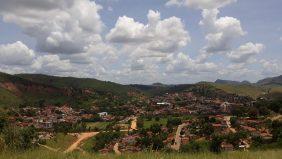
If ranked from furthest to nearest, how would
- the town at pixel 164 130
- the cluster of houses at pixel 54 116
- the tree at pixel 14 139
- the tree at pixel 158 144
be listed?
1. the cluster of houses at pixel 54 116
2. the town at pixel 164 130
3. the tree at pixel 158 144
4. the tree at pixel 14 139

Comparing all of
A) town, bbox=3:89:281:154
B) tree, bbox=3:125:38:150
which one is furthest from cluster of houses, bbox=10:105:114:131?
tree, bbox=3:125:38:150

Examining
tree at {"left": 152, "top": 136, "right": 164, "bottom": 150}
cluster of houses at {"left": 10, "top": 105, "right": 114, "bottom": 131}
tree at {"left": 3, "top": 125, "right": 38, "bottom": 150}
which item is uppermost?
tree at {"left": 3, "top": 125, "right": 38, "bottom": 150}

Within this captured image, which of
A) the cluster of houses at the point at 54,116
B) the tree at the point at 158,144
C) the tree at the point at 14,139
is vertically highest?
the tree at the point at 14,139

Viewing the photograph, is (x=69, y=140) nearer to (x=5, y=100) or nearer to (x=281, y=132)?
(x=281, y=132)

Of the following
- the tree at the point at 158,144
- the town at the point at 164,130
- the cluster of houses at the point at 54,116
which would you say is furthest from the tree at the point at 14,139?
the cluster of houses at the point at 54,116

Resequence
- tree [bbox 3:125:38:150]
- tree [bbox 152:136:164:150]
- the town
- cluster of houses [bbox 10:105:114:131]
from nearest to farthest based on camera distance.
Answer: tree [bbox 3:125:38:150] → tree [bbox 152:136:164:150] → the town → cluster of houses [bbox 10:105:114:131]

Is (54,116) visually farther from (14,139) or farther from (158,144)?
(14,139)

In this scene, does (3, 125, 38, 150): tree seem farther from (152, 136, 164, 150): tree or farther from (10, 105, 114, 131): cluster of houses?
(10, 105, 114, 131): cluster of houses

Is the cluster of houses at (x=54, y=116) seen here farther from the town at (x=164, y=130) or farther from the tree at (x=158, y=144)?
the tree at (x=158, y=144)

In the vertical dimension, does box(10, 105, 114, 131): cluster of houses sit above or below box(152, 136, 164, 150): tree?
below

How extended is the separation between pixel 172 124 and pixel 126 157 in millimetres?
100877

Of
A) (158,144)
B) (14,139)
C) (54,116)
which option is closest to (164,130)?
(54,116)

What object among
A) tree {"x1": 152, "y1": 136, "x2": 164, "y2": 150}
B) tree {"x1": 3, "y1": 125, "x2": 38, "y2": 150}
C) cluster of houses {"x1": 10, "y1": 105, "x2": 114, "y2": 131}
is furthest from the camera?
cluster of houses {"x1": 10, "y1": 105, "x2": 114, "y2": 131}

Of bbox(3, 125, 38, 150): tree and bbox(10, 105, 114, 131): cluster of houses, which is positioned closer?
bbox(3, 125, 38, 150): tree
